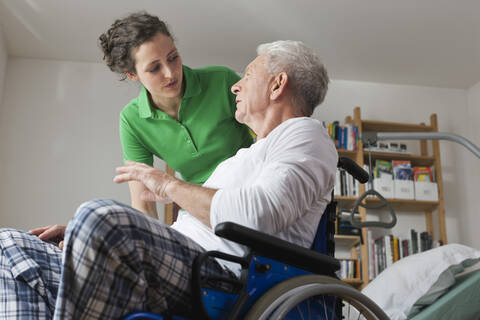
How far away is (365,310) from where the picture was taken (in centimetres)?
114

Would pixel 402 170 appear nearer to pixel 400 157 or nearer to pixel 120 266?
pixel 400 157

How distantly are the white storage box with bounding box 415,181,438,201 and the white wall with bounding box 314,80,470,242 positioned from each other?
315 mm

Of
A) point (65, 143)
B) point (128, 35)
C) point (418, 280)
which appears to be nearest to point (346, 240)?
point (418, 280)

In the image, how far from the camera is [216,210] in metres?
1.09

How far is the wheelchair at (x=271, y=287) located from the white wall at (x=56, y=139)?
3566 mm

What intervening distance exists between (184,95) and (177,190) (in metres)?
0.96

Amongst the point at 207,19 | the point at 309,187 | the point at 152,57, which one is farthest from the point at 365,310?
the point at 207,19

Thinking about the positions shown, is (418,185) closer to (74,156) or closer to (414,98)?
(414,98)

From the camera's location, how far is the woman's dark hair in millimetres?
1962

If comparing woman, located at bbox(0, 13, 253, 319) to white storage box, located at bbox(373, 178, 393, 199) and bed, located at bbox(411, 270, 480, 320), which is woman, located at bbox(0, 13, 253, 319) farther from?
white storage box, located at bbox(373, 178, 393, 199)

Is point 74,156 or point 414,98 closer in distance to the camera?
point 74,156

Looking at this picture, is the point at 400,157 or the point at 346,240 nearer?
the point at 346,240

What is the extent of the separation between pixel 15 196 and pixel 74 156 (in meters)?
0.59

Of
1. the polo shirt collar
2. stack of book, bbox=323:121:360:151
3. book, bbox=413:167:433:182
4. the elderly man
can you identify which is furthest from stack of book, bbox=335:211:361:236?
the elderly man
